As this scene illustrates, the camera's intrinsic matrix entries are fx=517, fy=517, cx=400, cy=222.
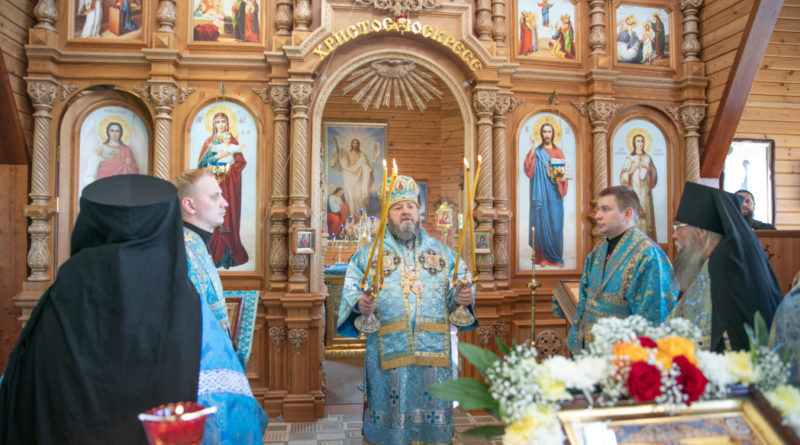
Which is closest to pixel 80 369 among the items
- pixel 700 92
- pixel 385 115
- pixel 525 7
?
pixel 525 7

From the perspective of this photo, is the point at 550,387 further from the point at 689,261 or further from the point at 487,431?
the point at 689,261

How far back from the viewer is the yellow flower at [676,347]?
51.8 inches

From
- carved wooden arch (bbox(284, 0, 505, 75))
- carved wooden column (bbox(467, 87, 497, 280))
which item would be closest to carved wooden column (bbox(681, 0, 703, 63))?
carved wooden arch (bbox(284, 0, 505, 75))

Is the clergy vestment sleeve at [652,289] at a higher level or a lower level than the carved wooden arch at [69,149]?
lower

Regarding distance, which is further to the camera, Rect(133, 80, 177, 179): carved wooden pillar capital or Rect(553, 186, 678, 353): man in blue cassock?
Rect(133, 80, 177, 179): carved wooden pillar capital

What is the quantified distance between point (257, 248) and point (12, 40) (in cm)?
293

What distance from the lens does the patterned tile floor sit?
445 centimetres

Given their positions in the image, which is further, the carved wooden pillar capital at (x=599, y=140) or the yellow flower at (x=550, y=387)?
the carved wooden pillar capital at (x=599, y=140)

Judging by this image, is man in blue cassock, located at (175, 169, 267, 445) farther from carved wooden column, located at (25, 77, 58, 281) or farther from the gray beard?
carved wooden column, located at (25, 77, 58, 281)

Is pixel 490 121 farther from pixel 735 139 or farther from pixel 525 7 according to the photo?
pixel 735 139

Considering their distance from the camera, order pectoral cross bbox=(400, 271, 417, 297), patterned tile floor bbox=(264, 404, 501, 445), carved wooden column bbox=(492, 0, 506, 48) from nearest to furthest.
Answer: pectoral cross bbox=(400, 271, 417, 297)
patterned tile floor bbox=(264, 404, 501, 445)
carved wooden column bbox=(492, 0, 506, 48)

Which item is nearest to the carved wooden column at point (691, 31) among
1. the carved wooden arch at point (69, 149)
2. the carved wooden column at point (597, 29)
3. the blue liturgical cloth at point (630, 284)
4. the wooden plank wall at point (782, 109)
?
the carved wooden column at point (597, 29)

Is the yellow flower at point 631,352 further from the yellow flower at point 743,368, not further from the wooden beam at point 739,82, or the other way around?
the wooden beam at point 739,82

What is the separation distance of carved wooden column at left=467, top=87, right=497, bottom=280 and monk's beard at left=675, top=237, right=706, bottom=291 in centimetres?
237
